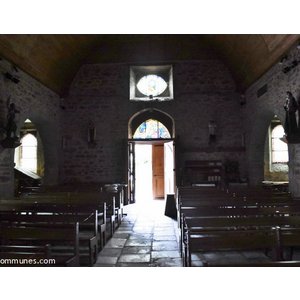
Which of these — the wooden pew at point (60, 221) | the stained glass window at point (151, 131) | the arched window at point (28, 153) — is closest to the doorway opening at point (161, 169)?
the stained glass window at point (151, 131)

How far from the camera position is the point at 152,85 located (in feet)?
42.0

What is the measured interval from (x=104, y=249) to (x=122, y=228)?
186 cm

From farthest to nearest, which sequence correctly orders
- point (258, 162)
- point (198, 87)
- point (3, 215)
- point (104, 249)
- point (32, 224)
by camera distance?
point (198, 87) → point (258, 162) → point (104, 249) → point (3, 215) → point (32, 224)

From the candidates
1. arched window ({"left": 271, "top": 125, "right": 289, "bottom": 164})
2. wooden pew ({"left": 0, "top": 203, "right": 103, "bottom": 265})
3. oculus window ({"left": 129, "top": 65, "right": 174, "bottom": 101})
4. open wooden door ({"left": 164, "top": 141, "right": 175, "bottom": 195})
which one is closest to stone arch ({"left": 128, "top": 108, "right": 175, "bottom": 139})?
oculus window ({"left": 129, "top": 65, "right": 174, "bottom": 101})

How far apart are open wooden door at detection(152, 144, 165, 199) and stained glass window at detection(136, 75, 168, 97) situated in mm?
2567

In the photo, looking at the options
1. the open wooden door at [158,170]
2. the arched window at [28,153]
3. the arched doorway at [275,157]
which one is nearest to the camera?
the arched doorway at [275,157]

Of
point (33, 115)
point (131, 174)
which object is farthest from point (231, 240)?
point (131, 174)

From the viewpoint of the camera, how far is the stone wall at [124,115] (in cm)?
1184

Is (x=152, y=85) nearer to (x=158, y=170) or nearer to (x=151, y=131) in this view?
(x=151, y=131)

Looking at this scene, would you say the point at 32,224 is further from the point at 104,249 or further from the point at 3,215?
the point at 104,249

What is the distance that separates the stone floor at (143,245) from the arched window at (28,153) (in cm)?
801

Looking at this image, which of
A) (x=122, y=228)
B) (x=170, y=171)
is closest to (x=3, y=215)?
(x=122, y=228)

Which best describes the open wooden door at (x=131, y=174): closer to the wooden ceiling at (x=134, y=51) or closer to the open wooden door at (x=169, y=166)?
the open wooden door at (x=169, y=166)

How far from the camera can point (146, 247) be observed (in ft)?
17.7
